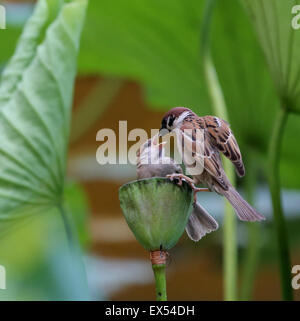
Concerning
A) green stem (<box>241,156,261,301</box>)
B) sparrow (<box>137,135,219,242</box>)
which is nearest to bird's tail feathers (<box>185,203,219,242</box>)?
sparrow (<box>137,135,219,242</box>)

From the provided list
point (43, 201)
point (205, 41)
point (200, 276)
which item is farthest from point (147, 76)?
point (200, 276)

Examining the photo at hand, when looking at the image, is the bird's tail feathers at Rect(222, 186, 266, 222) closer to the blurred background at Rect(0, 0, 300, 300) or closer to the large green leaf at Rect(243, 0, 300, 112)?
the blurred background at Rect(0, 0, 300, 300)

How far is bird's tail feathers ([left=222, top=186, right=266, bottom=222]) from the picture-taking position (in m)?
0.23

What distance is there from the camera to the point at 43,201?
0.48 m

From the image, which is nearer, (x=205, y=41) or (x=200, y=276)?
(x=205, y=41)

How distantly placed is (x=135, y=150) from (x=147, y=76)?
21.6 inches

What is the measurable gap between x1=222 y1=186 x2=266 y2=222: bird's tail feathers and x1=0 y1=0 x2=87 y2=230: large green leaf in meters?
0.23

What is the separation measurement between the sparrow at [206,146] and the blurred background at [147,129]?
54 millimetres

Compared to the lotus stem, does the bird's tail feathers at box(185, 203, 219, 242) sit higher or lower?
higher

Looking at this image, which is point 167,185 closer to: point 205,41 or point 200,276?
point 205,41

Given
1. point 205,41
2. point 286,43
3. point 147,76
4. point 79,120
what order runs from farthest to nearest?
point 79,120 < point 147,76 < point 205,41 < point 286,43

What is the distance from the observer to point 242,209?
248 mm

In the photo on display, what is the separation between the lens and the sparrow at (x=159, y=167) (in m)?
0.27

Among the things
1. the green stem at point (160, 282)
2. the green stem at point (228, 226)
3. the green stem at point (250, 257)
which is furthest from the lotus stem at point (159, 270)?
the green stem at point (250, 257)
